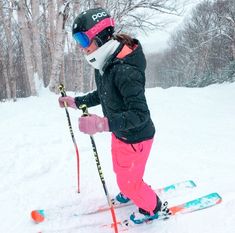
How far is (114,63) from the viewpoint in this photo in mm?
2541

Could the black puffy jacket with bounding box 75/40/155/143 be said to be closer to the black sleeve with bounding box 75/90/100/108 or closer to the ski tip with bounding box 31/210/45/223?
the black sleeve with bounding box 75/90/100/108

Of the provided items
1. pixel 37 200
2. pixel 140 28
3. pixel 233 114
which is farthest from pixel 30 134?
pixel 140 28

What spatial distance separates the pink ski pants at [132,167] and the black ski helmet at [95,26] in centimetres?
93

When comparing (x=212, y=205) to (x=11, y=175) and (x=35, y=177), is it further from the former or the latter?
(x=11, y=175)

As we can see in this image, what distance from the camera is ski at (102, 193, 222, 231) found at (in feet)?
10.0

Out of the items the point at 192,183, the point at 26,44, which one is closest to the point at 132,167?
the point at 192,183

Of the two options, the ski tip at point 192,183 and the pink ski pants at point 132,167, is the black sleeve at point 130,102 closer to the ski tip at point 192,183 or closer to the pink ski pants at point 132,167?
the pink ski pants at point 132,167

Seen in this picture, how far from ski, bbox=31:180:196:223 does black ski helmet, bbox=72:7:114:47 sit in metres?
1.78

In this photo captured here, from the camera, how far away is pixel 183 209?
3.27 m

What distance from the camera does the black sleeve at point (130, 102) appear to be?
2.42m

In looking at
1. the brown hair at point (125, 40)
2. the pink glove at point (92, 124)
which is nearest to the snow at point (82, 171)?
the pink glove at point (92, 124)

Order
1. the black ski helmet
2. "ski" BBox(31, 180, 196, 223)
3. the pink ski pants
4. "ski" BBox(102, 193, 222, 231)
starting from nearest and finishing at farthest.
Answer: the black ski helmet < the pink ski pants < "ski" BBox(102, 193, 222, 231) < "ski" BBox(31, 180, 196, 223)

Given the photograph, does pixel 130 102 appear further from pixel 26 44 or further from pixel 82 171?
pixel 26 44

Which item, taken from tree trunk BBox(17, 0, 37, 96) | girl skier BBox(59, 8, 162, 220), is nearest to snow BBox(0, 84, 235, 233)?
girl skier BBox(59, 8, 162, 220)
